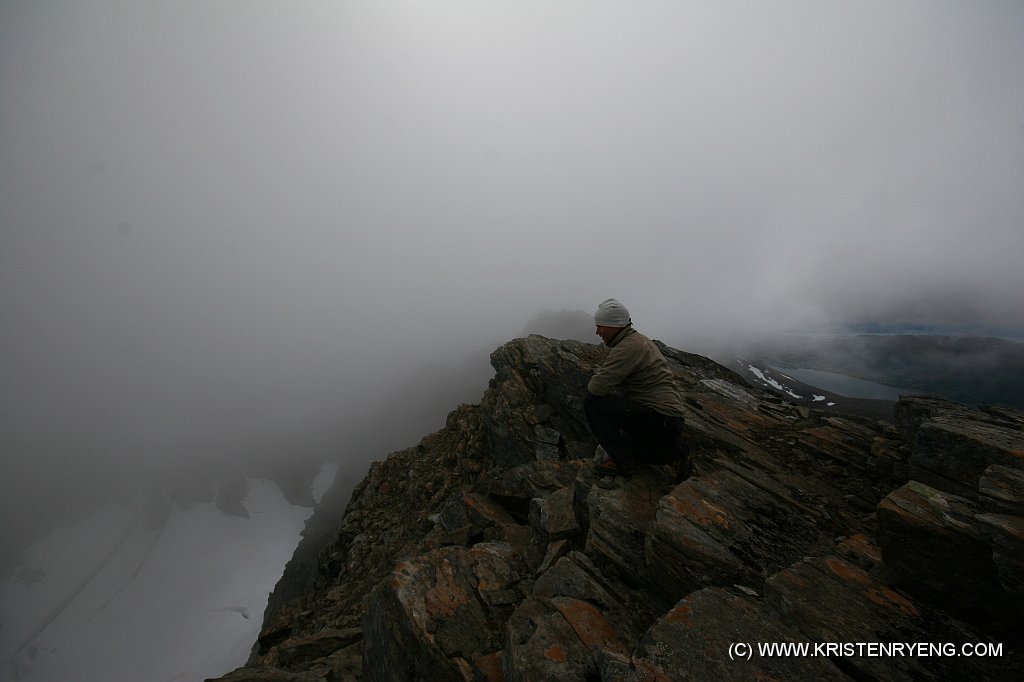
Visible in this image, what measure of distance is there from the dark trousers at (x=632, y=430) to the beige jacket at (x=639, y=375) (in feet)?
0.84

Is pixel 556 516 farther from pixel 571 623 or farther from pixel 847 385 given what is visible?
pixel 847 385

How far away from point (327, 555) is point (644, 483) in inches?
849

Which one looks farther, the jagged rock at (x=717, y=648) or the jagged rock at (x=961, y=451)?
the jagged rock at (x=961, y=451)

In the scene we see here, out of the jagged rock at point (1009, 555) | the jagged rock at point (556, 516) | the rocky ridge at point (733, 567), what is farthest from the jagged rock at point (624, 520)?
the jagged rock at point (1009, 555)

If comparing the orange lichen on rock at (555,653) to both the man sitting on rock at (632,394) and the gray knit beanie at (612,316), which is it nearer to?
the man sitting on rock at (632,394)

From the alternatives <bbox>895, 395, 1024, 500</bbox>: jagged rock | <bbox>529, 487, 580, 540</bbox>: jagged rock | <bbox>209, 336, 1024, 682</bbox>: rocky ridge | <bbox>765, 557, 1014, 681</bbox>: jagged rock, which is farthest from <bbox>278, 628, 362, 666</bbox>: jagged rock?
<bbox>895, 395, 1024, 500</bbox>: jagged rock

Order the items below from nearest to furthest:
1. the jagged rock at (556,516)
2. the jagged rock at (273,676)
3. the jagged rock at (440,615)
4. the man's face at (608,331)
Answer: the jagged rock at (440,615) → the man's face at (608,331) → the jagged rock at (273,676) → the jagged rock at (556,516)

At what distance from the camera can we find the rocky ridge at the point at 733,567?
16.1 feet

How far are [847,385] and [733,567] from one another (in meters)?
45.5

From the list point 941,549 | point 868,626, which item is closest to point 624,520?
point 868,626

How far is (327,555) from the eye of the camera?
21672mm

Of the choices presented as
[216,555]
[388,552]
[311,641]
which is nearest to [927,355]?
[388,552]

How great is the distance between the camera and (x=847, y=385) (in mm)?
38125

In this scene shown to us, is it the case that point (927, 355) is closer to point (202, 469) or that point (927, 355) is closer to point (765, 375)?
point (765, 375)
